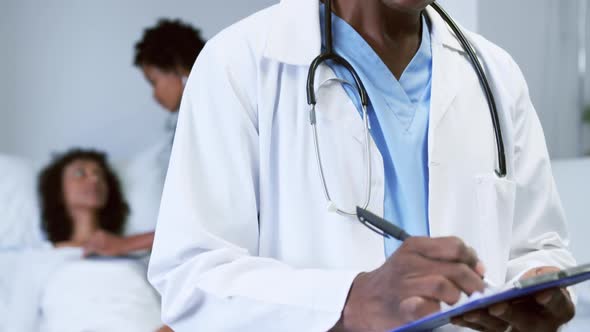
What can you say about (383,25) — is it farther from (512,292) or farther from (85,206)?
(85,206)

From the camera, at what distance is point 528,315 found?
70 cm

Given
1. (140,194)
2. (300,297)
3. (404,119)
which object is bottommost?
(140,194)

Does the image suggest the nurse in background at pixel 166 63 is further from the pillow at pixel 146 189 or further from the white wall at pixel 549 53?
the white wall at pixel 549 53

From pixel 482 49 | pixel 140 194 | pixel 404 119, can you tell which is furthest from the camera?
pixel 140 194

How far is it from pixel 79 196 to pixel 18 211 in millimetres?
153

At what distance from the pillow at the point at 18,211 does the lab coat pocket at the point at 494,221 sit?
1.44 m

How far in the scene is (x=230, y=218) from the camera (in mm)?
809

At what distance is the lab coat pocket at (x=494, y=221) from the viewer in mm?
896

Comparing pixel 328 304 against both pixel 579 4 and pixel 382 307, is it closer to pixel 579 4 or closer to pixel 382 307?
pixel 382 307

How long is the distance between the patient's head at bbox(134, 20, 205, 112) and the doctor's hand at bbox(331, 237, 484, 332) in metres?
1.58

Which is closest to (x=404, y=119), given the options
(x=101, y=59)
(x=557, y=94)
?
(x=557, y=94)

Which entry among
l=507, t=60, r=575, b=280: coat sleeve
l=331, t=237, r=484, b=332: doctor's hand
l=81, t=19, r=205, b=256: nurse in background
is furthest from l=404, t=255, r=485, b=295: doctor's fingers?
l=81, t=19, r=205, b=256: nurse in background

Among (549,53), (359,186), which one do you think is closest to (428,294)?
(359,186)

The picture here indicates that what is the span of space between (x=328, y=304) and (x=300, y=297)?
3cm
